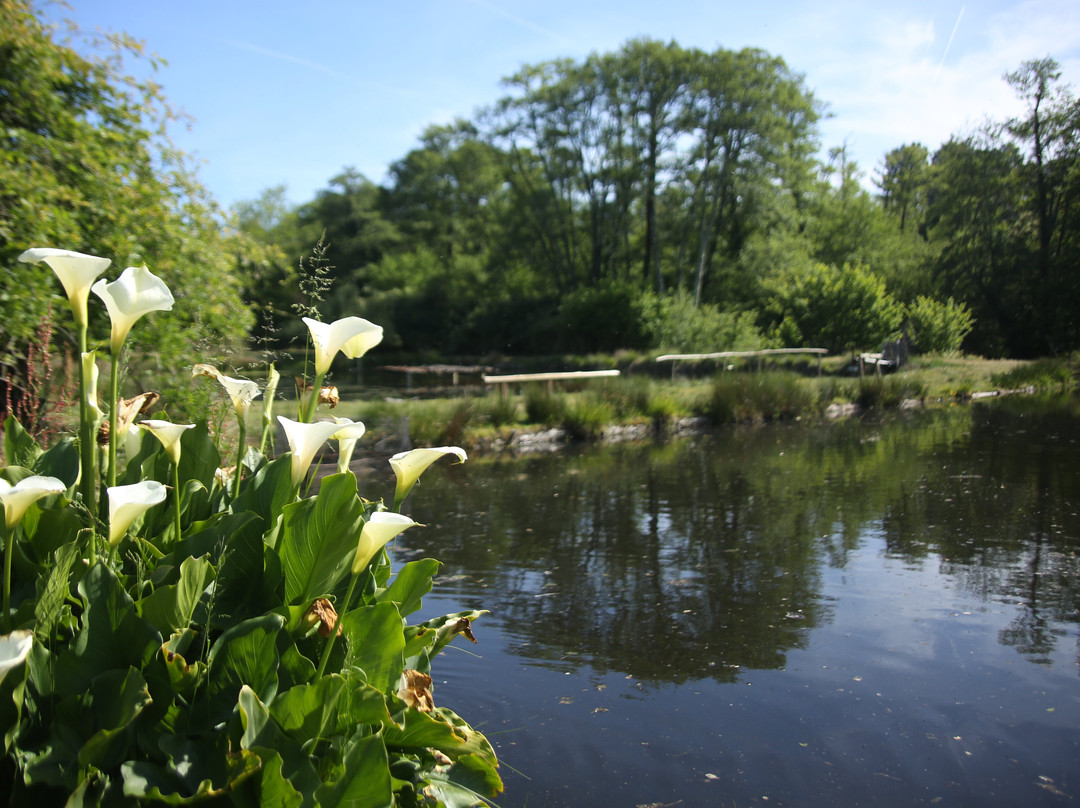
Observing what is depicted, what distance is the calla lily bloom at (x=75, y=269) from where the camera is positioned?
1490mm

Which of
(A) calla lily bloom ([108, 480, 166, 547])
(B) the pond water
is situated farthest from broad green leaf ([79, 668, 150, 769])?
(B) the pond water

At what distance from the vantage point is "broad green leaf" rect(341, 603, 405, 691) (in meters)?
1.49

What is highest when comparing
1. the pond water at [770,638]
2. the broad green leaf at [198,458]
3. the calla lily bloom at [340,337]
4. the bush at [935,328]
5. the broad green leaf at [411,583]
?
the bush at [935,328]

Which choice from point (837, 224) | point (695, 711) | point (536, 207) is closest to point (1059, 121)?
point (837, 224)

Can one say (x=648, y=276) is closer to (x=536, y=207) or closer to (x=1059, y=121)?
(x=536, y=207)

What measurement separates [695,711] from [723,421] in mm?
11159

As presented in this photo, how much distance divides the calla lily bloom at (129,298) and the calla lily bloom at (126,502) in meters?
0.32

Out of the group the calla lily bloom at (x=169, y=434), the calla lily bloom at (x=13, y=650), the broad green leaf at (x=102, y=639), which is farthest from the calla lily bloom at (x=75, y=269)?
the calla lily bloom at (x=13, y=650)

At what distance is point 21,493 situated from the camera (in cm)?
124

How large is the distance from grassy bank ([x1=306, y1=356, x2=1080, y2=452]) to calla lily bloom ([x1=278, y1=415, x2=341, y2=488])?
8.29 meters

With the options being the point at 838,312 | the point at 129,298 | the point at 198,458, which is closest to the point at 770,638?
the point at 198,458

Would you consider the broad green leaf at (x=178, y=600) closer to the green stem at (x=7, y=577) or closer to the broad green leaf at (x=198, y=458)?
the green stem at (x=7, y=577)

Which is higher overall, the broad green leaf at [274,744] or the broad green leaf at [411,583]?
the broad green leaf at [411,583]

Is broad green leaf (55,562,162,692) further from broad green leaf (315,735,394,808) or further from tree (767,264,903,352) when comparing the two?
tree (767,264,903,352)
